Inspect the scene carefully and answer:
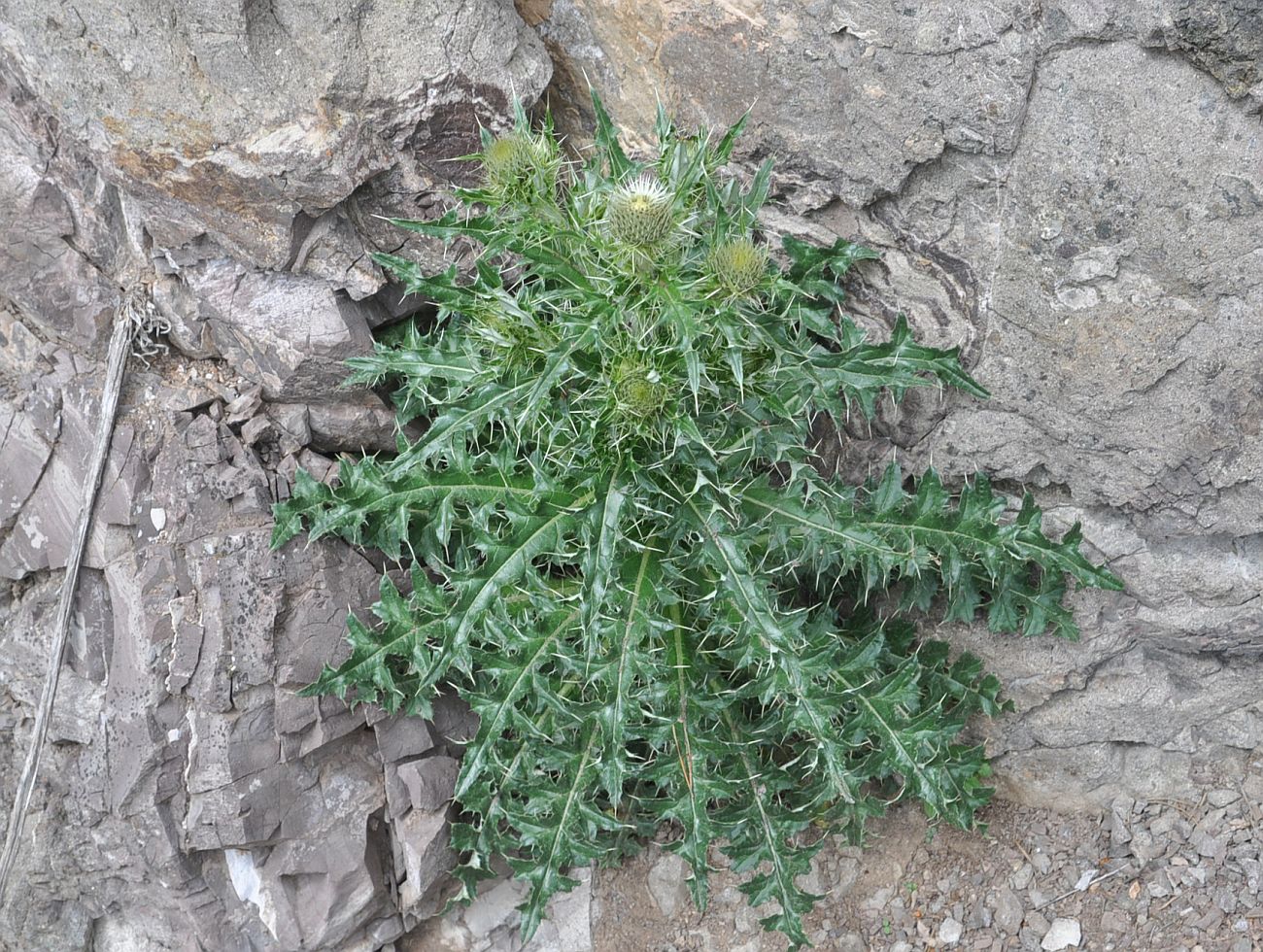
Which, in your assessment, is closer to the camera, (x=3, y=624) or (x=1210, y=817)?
(x=1210, y=817)

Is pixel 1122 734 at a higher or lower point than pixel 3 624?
higher

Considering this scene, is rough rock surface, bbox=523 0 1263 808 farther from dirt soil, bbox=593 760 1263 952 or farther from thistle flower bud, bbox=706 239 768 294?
thistle flower bud, bbox=706 239 768 294

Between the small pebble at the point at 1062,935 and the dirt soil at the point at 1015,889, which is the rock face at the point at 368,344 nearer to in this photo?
the dirt soil at the point at 1015,889

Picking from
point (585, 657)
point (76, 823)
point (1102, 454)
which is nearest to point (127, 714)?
point (76, 823)

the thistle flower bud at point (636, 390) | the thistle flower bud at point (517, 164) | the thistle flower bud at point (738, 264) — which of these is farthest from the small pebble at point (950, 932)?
the thistle flower bud at point (517, 164)

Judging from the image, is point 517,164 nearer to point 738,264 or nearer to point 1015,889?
point 738,264

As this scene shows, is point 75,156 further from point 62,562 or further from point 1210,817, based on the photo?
point 1210,817
